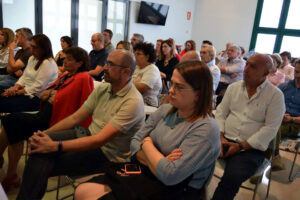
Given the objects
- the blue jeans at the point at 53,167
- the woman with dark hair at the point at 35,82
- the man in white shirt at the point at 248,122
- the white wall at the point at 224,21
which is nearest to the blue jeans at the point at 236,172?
the man in white shirt at the point at 248,122

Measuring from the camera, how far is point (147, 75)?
2.66 m

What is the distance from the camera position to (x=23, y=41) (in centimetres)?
318

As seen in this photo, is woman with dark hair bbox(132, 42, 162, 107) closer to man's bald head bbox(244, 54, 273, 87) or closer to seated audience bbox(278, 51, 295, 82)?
man's bald head bbox(244, 54, 273, 87)

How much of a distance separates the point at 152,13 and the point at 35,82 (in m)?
5.83

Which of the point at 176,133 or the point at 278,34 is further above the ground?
the point at 278,34

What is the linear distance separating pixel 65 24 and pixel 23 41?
12.2 ft

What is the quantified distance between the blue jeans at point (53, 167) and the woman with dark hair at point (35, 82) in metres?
1.14

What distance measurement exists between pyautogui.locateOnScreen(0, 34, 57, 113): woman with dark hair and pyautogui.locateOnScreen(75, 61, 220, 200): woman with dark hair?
1612mm

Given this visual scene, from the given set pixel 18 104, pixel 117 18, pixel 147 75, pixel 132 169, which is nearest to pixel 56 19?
pixel 117 18

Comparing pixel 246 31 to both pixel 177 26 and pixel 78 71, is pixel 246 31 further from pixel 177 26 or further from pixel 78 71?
pixel 78 71

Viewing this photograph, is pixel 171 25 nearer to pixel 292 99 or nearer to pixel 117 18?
pixel 117 18

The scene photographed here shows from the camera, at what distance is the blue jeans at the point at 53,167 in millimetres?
1386

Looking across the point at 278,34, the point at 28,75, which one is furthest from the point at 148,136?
the point at 278,34

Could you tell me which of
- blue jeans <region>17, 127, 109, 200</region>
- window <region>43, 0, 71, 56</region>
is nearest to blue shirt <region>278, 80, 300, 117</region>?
blue jeans <region>17, 127, 109, 200</region>
